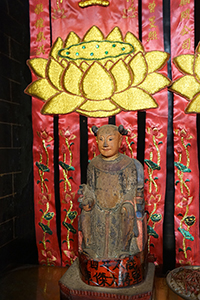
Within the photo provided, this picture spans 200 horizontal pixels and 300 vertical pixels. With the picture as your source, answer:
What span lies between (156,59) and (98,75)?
712 millimetres

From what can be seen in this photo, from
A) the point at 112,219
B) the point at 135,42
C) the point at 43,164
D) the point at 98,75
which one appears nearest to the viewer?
the point at 112,219

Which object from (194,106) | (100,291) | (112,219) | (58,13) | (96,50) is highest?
(58,13)

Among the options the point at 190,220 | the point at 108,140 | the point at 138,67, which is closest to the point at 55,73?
the point at 138,67

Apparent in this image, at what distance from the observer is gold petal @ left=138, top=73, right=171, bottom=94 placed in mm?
2990

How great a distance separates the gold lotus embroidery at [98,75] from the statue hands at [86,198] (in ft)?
3.41

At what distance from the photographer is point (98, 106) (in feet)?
10.4

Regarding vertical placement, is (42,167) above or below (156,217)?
above

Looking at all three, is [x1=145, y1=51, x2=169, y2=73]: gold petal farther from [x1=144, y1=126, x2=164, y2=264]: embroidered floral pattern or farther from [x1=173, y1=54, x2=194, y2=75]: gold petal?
[x1=144, y1=126, x2=164, y2=264]: embroidered floral pattern

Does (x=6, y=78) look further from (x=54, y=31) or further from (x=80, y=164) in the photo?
(x=80, y=164)

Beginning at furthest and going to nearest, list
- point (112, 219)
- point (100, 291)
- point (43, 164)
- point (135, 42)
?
point (43, 164) < point (135, 42) < point (112, 219) < point (100, 291)

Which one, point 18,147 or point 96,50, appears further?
point 18,147

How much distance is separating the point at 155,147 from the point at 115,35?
4.72 ft

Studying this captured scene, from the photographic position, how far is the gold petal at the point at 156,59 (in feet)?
9.80

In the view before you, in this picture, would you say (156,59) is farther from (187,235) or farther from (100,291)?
(100,291)
